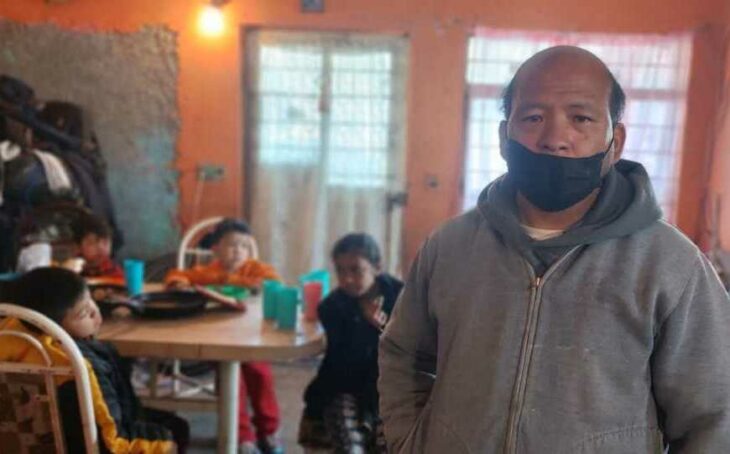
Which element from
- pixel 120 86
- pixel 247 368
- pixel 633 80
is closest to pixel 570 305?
pixel 247 368

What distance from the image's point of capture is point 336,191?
3.96 m

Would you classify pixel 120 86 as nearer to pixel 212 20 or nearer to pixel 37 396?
pixel 212 20

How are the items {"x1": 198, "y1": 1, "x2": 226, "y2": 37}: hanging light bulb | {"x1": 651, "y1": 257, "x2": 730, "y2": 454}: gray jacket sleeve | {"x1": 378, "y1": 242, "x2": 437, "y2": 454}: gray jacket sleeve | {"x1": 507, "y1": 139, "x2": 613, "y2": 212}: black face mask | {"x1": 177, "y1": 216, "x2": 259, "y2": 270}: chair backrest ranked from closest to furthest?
1. {"x1": 651, "y1": 257, "x2": 730, "y2": 454}: gray jacket sleeve
2. {"x1": 507, "y1": 139, "x2": 613, "y2": 212}: black face mask
3. {"x1": 378, "y1": 242, "x2": 437, "y2": 454}: gray jacket sleeve
4. {"x1": 177, "y1": 216, "x2": 259, "y2": 270}: chair backrest
5. {"x1": 198, "y1": 1, "x2": 226, "y2": 37}: hanging light bulb

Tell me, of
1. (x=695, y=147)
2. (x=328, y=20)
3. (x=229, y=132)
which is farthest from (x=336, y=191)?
(x=695, y=147)

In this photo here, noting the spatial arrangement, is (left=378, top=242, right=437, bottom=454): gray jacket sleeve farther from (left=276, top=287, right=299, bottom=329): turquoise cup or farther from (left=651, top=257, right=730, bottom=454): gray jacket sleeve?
(left=276, top=287, right=299, bottom=329): turquoise cup

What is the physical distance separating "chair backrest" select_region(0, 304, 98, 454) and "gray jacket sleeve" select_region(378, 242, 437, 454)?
0.78 meters

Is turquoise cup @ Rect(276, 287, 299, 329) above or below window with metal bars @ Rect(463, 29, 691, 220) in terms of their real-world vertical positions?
below

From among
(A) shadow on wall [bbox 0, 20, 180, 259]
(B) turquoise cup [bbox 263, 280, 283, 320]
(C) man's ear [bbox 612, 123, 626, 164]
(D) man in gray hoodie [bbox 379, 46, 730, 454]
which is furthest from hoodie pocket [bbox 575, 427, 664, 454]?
(A) shadow on wall [bbox 0, 20, 180, 259]

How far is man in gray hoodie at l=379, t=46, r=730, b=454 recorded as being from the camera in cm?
89

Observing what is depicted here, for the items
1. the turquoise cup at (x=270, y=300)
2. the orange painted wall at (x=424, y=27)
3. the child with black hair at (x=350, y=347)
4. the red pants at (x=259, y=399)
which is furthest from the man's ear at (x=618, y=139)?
the orange painted wall at (x=424, y=27)

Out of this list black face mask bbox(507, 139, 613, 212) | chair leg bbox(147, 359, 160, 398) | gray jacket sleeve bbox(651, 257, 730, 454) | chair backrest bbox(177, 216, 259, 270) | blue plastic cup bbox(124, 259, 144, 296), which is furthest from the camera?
chair backrest bbox(177, 216, 259, 270)

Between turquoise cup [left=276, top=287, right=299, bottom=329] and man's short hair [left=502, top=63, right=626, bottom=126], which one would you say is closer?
man's short hair [left=502, top=63, right=626, bottom=126]

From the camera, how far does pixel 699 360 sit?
2.89ft

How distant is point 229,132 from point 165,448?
2484 mm
